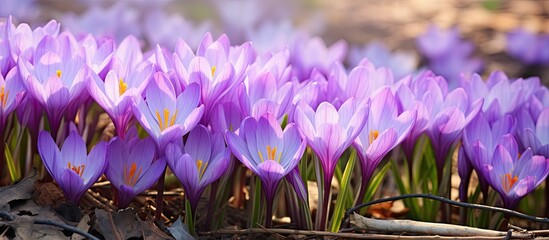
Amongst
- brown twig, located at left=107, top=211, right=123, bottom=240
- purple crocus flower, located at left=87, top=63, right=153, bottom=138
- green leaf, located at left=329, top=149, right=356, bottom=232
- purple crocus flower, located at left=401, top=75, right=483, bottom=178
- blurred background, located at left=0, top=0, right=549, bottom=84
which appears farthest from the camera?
blurred background, located at left=0, top=0, right=549, bottom=84

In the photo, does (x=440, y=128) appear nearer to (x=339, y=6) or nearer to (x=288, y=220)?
(x=288, y=220)

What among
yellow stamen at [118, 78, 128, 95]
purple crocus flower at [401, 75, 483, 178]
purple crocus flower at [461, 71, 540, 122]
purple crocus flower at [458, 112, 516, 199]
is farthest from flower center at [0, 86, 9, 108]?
purple crocus flower at [461, 71, 540, 122]

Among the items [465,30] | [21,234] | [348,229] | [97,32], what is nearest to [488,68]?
[465,30]

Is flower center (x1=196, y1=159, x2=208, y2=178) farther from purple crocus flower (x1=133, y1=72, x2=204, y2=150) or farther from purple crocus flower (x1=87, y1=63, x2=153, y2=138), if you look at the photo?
purple crocus flower (x1=87, y1=63, x2=153, y2=138)

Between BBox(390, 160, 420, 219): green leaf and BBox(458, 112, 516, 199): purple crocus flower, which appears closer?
BBox(458, 112, 516, 199): purple crocus flower

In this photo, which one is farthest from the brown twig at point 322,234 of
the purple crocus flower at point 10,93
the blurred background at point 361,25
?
the blurred background at point 361,25

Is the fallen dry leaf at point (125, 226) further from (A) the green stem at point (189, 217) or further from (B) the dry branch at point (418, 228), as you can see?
(B) the dry branch at point (418, 228)
